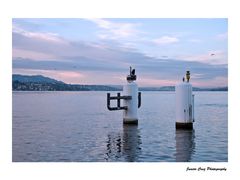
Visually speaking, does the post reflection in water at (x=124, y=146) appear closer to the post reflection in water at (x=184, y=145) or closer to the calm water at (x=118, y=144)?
the calm water at (x=118, y=144)

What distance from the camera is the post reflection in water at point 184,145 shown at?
49.1 feet

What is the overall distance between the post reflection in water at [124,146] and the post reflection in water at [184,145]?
4.81ft

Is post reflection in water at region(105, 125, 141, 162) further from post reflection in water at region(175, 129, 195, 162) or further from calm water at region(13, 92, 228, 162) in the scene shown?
post reflection in water at region(175, 129, 195, 162)

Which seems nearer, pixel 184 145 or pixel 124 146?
pixel 124 146

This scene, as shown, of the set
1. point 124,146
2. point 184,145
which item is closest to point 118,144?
point 124,146

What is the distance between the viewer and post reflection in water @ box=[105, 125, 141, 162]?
14.9 m

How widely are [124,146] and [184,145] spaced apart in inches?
92.3

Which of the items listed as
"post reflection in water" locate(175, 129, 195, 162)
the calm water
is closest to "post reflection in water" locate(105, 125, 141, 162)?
the calm water

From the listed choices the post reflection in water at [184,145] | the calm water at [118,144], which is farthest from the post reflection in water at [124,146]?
the post reflection in water at [184,145]

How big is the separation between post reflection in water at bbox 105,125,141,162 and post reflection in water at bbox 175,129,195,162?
1.47m

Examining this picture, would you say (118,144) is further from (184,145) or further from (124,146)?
(184,145)

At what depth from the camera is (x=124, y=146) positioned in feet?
56.4
